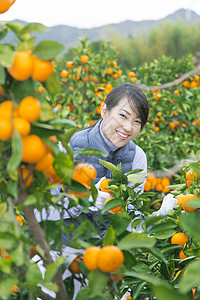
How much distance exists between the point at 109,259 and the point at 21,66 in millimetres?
290

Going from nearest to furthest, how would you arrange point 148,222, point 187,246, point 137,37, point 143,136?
point 148,222 < point 187,246 < point 143,136 < point 137,37

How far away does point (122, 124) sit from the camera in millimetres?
1397

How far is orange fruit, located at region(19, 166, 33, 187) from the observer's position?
48cm

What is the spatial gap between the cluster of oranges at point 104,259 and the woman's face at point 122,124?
916 millimetres

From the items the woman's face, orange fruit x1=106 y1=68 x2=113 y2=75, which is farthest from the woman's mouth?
orange fruit x1=106 y1=68 x2=113 y2=75

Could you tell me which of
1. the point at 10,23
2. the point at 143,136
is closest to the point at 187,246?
the point at 10,23

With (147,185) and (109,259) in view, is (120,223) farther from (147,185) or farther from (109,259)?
(147,185)

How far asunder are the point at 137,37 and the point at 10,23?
5.73m

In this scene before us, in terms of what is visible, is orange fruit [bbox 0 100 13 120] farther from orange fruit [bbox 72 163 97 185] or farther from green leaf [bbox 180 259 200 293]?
green leaf [bbox 180 259 200 293]

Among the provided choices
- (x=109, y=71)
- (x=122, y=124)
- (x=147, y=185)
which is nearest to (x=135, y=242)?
(x=122, y=124)

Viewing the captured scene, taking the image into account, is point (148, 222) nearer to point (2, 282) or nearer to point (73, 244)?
point (73, 244)

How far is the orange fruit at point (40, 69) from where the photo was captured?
1.53 ft

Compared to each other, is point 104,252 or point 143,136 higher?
point 104,252

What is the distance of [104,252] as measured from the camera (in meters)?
0.49
